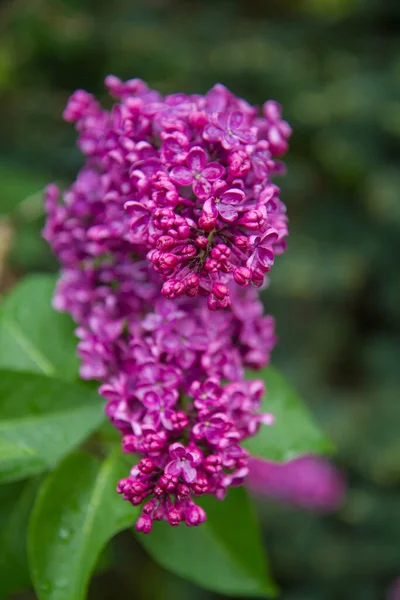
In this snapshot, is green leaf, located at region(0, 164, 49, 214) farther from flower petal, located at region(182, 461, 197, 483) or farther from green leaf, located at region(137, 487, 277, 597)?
flower petal, located at region(182, 461, 197, 483)

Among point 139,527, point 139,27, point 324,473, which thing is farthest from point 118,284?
point 139,27

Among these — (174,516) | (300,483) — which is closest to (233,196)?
(174,516)

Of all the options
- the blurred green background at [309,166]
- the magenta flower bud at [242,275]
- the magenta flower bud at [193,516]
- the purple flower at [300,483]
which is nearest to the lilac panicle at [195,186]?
the magenta flower bud at [242,275]

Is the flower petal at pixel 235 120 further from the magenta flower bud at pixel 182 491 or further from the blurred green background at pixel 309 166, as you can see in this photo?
the blurred green background at pixel 309 166

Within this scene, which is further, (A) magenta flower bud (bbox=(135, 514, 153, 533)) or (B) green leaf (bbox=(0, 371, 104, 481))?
(B) green leaf (bbox=(0, 371, 104, 481))

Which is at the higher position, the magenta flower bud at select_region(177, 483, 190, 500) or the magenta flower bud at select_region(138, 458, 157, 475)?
the magenta flower bud at select_region(138, 458, 157, 475)

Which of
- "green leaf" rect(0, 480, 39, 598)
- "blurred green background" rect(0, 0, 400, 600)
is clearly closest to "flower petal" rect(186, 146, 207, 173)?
"green leaf" rect(0, 480, 39, 598)

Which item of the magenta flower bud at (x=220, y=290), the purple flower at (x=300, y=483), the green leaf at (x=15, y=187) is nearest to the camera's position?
the magenta flower bud at (x=220, y=290)

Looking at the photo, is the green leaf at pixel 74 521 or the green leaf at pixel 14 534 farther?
the green leaf at pixel 14 534
